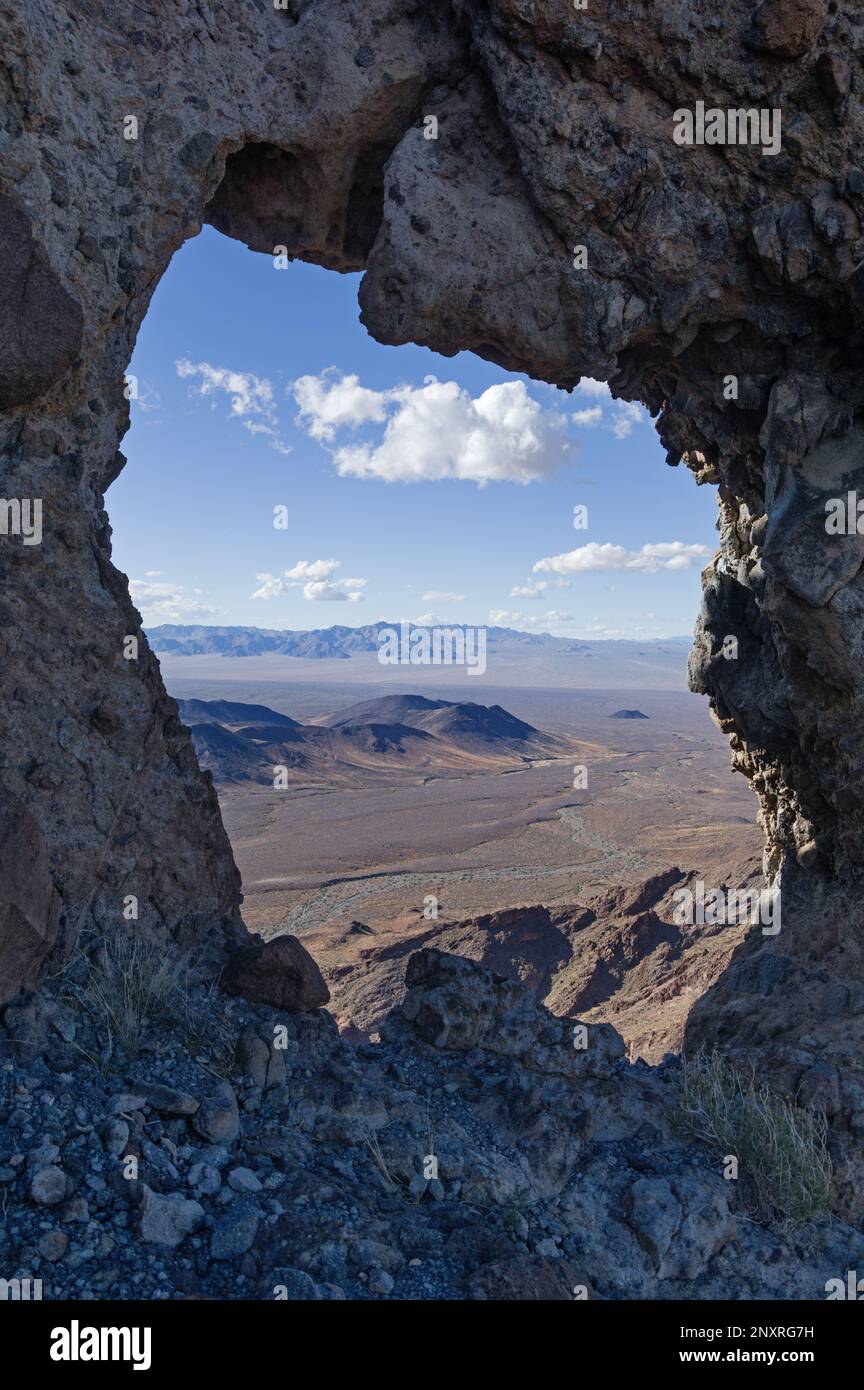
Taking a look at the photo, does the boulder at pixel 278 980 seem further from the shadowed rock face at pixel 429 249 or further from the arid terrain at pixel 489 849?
the arid terrain at pixel 489 849

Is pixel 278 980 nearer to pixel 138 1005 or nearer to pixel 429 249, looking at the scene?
pixel 138 1005

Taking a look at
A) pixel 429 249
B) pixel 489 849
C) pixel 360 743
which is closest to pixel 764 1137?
pixel 429 249

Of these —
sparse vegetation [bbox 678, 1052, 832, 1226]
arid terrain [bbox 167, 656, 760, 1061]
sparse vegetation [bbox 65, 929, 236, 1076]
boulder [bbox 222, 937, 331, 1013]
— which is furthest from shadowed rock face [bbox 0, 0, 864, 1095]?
arid terrain [bbox 167, 656, 760, 1061]

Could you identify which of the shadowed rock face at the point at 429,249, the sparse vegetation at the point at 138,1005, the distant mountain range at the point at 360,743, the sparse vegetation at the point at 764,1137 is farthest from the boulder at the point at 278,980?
the distant mountain range at the point at 360,743

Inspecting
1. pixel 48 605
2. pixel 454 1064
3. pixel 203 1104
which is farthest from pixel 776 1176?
pixel 48 605

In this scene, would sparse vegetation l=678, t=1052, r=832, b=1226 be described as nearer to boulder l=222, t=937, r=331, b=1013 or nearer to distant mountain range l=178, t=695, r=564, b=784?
boulder l=222, t=937, r=331, b=1013

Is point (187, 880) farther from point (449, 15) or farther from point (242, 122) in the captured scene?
point (449, 15)
